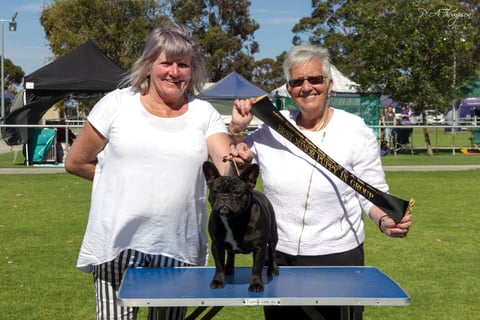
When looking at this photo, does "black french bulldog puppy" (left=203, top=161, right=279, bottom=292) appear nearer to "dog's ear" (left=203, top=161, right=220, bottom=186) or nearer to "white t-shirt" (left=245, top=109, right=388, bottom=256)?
"dog's ear" (left=203, top=161, right=220, bottom=186)

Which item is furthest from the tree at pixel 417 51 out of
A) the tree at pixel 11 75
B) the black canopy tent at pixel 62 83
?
the tree at pixel 11 75

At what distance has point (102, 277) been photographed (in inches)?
146

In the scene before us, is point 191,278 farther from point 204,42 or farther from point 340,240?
point 204,42

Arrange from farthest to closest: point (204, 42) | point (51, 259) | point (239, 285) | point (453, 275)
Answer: point (204, 42) < point (51, 259) < point (453, 275) < point (239, 285)

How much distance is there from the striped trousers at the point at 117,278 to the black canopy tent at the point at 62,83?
Result: 17074mm

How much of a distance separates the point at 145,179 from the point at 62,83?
17.7m

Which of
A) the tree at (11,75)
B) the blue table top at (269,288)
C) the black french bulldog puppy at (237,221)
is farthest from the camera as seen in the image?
the tree at (11,75)

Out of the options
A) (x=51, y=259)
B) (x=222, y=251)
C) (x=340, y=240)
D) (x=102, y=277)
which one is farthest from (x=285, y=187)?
(x=51, y=259)

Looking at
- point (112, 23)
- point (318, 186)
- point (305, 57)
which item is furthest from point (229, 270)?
point (112, 23)

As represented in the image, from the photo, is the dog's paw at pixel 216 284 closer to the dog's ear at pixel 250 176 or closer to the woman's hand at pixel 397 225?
the dog's ear at pixel 250 176

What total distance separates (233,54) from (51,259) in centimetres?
5380

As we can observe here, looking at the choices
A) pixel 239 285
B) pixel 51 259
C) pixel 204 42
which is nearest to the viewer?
pixel 239 285

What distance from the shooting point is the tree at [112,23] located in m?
42.4

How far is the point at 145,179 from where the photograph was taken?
11.7 feet
